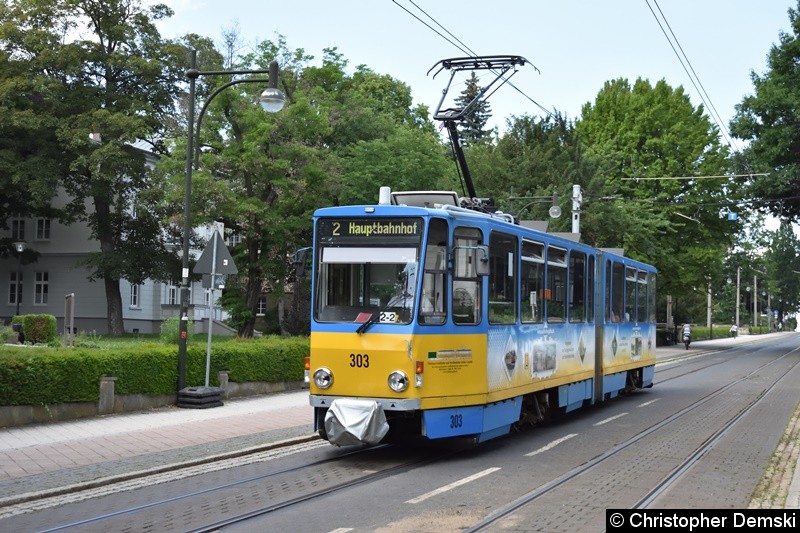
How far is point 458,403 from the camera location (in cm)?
1217

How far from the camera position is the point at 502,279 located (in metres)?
13.5

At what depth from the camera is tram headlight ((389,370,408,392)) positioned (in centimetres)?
1162

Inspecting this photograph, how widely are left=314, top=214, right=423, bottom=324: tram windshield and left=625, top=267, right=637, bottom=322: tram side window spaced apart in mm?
10416

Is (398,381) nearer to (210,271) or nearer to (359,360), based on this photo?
(359,360)

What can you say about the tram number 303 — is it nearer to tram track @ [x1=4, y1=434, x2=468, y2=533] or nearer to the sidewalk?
tram track @ [x1=4, y1=434, x2=468, y2=533]

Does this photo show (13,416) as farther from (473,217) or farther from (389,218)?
(473,217)

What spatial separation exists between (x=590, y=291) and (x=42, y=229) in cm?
4686

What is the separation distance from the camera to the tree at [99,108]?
43.7 metres

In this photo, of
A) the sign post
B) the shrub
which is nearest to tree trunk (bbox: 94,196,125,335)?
the shrub

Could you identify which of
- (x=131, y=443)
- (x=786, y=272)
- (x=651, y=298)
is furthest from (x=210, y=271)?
(x=786, y=272)

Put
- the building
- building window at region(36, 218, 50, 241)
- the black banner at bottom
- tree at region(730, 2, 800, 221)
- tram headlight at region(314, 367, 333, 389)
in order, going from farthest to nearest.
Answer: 1. building window at region(36, 218, 50, 241)
2. the building
3. tree at region(730, 2, 800, 221)
4. tram headlight at region(314, 367, 333, 389)
5. the black banner at bottom

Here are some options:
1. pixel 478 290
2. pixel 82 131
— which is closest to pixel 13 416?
pixel 478 290

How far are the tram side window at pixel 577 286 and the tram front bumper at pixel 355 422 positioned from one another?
6.06m

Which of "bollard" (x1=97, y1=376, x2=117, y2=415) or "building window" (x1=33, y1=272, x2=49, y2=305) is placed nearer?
"bollard" (x1=97, y1=376, x2=117, y2=415)
